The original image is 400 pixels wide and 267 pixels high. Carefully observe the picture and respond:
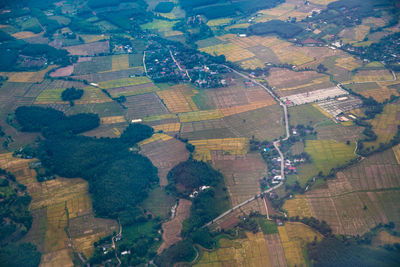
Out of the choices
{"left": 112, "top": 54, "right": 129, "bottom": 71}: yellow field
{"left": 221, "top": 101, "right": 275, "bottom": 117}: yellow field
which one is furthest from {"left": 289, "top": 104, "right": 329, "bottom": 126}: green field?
{"left": 112, "top": 54, "right": 129, "bottom": 71}: yellow field

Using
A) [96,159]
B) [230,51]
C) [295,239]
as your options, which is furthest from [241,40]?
[295,239]

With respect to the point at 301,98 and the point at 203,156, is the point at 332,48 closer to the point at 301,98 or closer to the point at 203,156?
the point at 301,98

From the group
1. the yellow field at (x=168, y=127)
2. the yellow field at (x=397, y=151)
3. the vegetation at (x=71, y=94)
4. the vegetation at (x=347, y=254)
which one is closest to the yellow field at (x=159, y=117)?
the yellow field at (x=168, y=127)

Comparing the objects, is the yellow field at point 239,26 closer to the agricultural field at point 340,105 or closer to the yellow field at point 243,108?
the yellow field at point 243,108

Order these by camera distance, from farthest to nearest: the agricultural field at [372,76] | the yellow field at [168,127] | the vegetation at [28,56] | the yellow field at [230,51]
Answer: the yellow field at [230,51] → the vegetation at [28,56] → the agricultural field at [372,76] → the yellow field at [168,127]

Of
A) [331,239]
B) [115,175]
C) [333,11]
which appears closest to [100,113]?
[115,175]

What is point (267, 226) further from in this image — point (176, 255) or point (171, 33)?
point (171, 33)

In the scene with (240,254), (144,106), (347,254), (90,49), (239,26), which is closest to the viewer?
(347,254)
